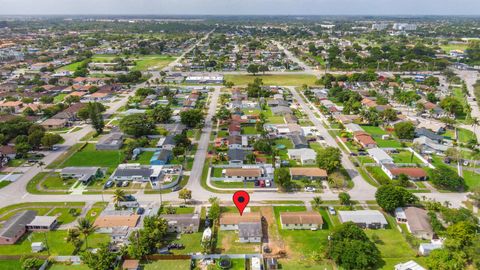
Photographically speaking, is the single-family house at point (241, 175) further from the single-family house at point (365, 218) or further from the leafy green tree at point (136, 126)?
the leafy green tree at point (136, 126)

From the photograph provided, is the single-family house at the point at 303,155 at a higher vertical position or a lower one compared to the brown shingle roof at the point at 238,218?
higher

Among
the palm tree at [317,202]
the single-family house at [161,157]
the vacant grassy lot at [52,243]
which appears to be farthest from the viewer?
the single-family house at [161,157]

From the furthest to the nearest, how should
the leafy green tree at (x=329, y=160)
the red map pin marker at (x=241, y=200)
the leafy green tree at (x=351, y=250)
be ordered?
the leafy green tree at (x=329, y=160), the red map pin marker at (x=241, y=200), the leafy green tree at (x=351, y=250)

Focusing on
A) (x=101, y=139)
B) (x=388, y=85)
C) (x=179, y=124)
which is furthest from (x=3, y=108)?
(x=388, y=85)

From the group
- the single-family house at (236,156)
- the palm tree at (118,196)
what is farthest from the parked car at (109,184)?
the single-family house at (236,156)

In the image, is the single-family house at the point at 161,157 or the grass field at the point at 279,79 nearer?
the single-family house at the point at 161,157

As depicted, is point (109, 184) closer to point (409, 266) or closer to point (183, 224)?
point (183, 224)

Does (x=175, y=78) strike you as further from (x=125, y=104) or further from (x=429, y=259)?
(x=429, y=259)
